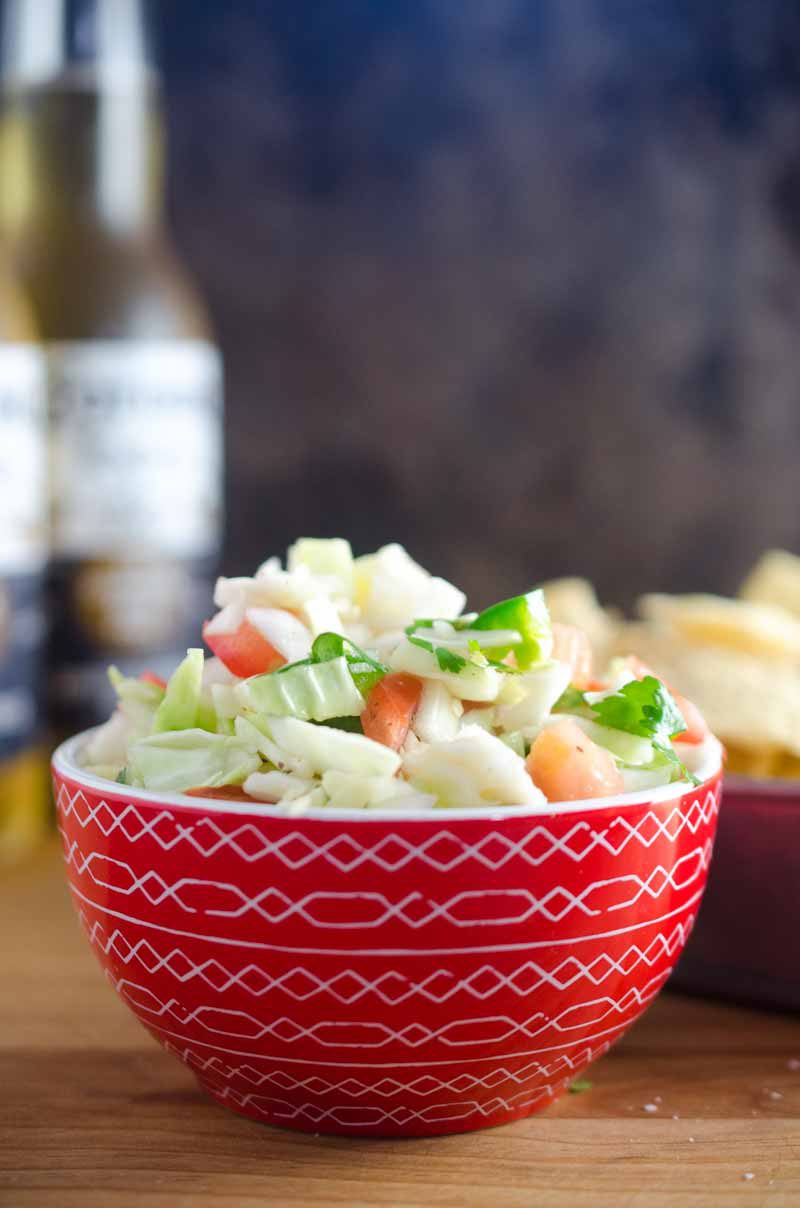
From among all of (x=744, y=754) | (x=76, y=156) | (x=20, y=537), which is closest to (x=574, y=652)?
(x=744, y=754)

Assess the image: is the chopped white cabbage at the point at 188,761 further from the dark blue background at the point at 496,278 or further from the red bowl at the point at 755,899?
the dark blue background at the point at 496,278

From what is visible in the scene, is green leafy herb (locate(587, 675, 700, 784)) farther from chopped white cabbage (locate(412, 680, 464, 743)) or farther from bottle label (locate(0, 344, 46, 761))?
bottle label (locate(0, 344, 46, 761))

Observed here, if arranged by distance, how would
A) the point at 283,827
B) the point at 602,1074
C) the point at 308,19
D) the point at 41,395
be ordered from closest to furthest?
the point at 283,827 → the point at 602,1074 → the point at 41,395 → the point at 308,19

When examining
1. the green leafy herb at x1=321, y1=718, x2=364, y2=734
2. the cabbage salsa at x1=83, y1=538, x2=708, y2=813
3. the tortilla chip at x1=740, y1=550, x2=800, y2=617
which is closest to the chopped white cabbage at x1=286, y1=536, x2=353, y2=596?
the cabbage salsa at x1=83, y1=538, x2=708, y2=813

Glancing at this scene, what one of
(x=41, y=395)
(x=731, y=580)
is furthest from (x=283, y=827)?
(x=731, y=580)

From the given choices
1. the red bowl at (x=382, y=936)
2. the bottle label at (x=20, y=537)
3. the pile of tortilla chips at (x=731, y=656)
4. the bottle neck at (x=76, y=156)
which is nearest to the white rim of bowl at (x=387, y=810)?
the red bowl at (x=382, y=936)

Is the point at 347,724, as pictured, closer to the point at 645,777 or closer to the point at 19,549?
the point at 645,777

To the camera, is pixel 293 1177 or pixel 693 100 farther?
pixel 693 100

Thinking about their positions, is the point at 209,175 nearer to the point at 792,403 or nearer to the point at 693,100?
the point at 693,100
